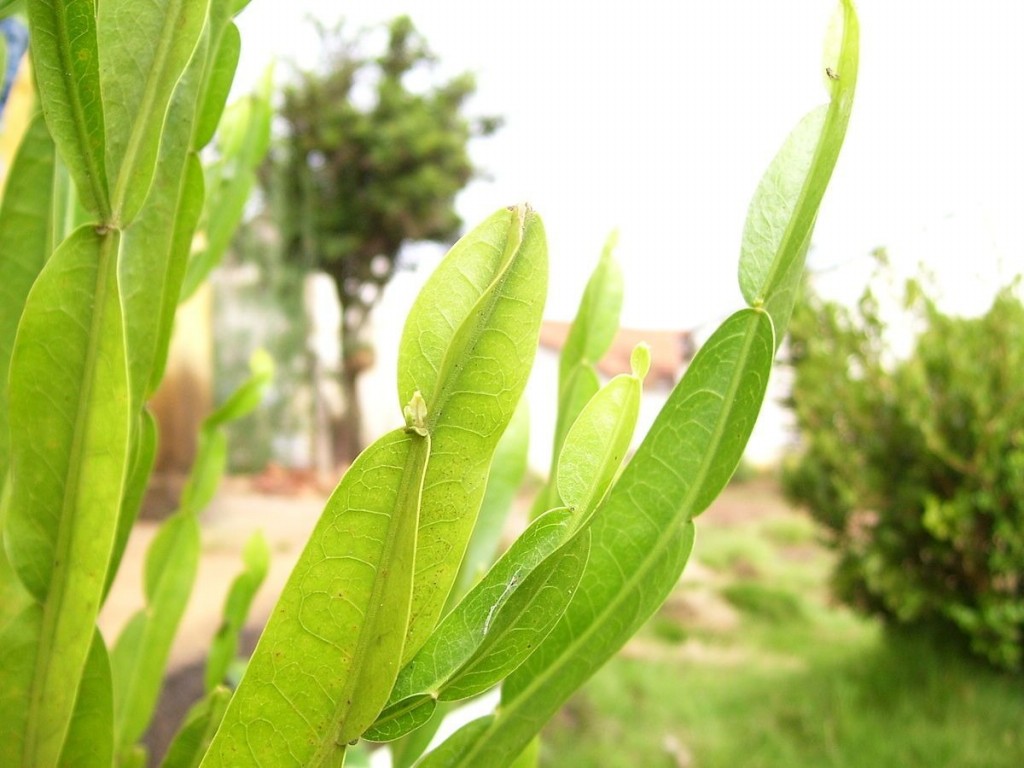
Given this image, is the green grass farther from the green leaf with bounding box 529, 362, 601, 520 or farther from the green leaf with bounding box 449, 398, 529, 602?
the green leaf with bounding box 529, 362, 601, 520

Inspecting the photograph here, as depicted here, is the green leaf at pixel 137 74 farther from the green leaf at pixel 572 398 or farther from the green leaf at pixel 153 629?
the green leaf at pixel 153 629

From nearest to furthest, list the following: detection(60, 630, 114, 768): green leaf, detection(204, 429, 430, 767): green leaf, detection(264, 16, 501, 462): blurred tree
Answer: detection(204, 429, 430, 767): green leaf < detection(60, 630, 114, 768): green leaf < detection(264, 16, 501, 462): blurred tree

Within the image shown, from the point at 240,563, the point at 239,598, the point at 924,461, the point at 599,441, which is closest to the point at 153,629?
the point at 239,598

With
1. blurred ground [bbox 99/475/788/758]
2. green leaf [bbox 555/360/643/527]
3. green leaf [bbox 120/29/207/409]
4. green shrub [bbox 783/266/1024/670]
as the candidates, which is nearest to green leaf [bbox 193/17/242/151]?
green leaf [bbox 120/29/207/409]

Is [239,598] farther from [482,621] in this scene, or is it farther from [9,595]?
[482,621]

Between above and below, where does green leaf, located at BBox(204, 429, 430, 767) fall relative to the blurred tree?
below

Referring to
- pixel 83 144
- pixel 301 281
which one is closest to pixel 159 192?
pixel 83 144
